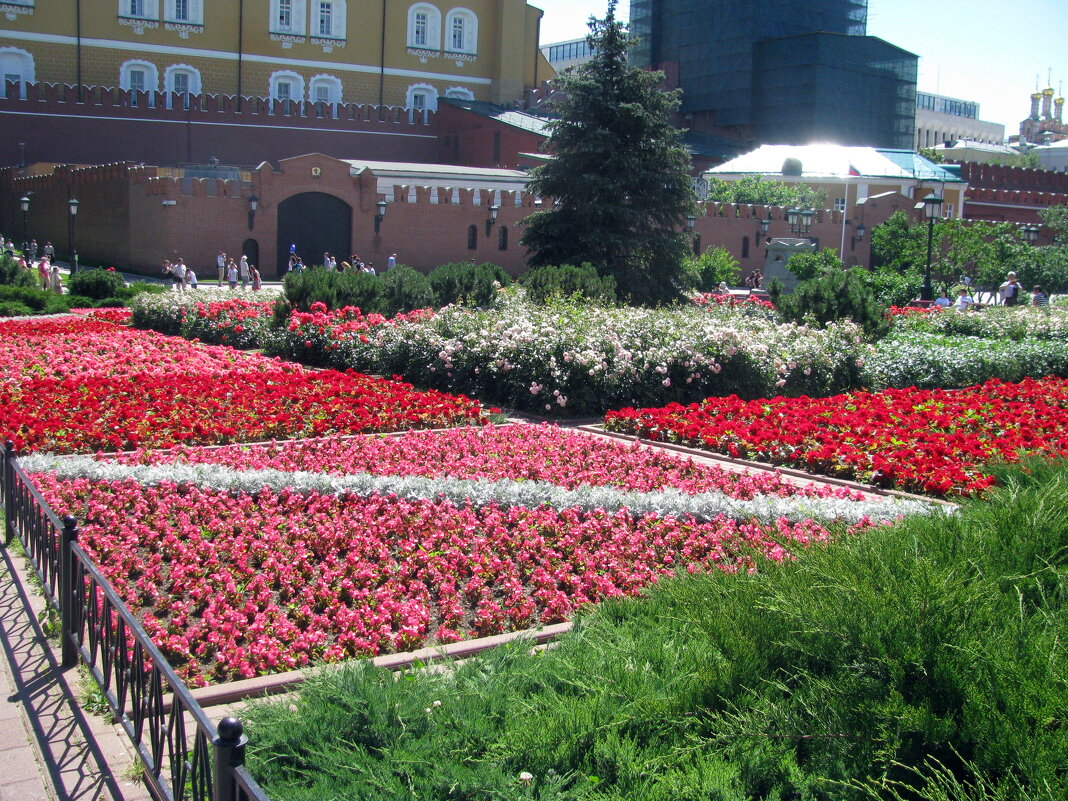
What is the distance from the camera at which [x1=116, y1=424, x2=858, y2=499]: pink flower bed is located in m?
7.54

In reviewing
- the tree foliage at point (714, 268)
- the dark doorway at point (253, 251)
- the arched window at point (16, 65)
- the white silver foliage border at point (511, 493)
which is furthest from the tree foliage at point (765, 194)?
the white silver foliage border at point (511, 493)

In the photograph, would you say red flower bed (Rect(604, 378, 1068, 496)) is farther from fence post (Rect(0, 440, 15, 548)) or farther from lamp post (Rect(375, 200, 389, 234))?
lamp post (Rect(375, 200, 389, 234))

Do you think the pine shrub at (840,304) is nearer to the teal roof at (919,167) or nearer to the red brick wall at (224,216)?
the red brick wall at (224,216)

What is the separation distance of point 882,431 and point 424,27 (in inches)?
1880

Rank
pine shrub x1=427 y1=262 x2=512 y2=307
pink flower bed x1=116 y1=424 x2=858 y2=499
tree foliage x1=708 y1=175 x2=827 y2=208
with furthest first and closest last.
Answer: tree foliage x1=708 y1=175 x2=827 y2=208 → pine shrub x1=427 y1=262 x2=512 y2=307 → pink flower bed x1=116 y1=424 x2=858 y2=499

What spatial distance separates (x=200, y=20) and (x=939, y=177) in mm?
36404

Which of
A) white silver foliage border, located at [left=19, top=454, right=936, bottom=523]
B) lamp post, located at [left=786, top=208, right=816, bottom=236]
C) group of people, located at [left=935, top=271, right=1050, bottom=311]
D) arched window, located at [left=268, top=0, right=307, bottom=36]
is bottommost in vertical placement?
white silver foliage border, located at [left=19, top=454, right=936, bottom=523]

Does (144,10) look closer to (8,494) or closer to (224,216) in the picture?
(224,216)

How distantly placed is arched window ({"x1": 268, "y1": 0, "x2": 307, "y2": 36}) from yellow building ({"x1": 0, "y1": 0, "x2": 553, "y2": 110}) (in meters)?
0.05

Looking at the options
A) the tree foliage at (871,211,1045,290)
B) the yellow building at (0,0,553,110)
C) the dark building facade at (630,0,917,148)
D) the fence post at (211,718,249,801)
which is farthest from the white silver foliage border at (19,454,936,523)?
the dark building facade at (630,0,917,148)

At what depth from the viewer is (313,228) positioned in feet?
115

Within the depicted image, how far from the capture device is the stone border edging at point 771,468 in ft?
25.2

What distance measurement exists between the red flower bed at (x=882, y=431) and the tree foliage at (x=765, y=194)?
3689 cm

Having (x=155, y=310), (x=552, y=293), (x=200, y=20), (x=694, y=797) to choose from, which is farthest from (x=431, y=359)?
(x=200, y=20)
